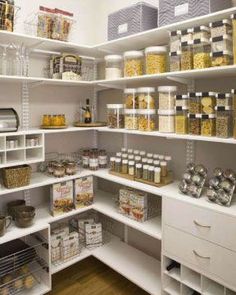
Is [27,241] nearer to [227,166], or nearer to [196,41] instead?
[227,166]

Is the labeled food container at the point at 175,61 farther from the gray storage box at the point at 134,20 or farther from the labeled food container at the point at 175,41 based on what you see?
the gray storage box at the point at 134,20

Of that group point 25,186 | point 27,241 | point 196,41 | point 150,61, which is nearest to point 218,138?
point 196,41

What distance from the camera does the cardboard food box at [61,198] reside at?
231cm

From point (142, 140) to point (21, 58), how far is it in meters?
1.19

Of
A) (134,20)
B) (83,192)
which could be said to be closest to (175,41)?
(134,20)

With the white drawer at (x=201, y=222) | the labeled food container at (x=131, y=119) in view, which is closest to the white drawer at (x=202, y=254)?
the white drawer at (x=201, y=222)

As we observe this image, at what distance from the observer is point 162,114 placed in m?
1.93

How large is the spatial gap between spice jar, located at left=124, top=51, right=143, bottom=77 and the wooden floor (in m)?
1.69

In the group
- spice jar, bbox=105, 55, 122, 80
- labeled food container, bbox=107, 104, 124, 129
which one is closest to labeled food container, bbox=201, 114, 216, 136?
labeled food container, bbox=107, 104, 124, 129

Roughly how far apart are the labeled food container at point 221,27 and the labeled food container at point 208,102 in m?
0.33

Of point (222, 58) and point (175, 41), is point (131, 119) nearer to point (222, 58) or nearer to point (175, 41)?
point (175, 41)

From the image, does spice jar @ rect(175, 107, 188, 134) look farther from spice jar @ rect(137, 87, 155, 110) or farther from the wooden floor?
the wooden floor

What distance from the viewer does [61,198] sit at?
235 centimetres

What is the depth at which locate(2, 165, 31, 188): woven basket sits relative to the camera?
202 centimetres
